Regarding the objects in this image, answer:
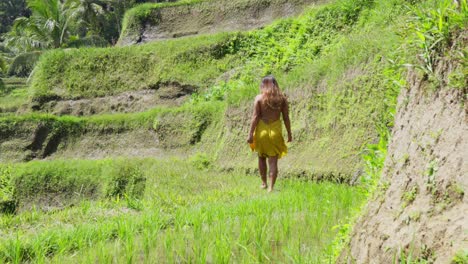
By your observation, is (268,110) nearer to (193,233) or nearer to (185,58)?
(193,233)

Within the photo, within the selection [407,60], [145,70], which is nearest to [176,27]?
[145,70]

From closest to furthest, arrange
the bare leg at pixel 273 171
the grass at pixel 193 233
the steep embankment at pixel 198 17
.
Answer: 1. the grass at pixel 193 233
2. the bare leg at pixel 273 171
3. the steep embankment at pixel 198 17

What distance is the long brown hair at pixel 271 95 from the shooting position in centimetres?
629

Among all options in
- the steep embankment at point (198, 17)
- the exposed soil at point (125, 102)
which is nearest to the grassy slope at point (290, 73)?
the exposed soil at point (125, 102)

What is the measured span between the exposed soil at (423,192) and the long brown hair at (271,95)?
13.3 ft

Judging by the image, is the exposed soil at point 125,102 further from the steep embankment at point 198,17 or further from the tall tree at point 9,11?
the tall tree at point 9,11

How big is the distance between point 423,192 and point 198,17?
572 inches

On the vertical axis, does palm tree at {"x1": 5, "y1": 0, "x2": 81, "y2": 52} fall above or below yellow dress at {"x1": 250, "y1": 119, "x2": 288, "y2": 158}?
above

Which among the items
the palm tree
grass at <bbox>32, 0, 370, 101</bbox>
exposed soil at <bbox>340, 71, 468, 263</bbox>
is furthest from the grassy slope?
the palm tree

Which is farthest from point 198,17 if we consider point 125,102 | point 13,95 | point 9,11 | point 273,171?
point 9,11

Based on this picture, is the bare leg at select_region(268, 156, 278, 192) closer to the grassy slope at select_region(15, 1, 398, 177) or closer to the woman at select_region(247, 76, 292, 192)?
the woman at select_region(247, 76, 292, 192)

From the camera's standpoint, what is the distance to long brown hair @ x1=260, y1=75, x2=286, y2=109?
20.6ft

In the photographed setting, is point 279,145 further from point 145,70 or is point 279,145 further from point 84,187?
point 145,70

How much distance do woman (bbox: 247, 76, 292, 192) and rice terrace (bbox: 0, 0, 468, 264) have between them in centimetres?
2
